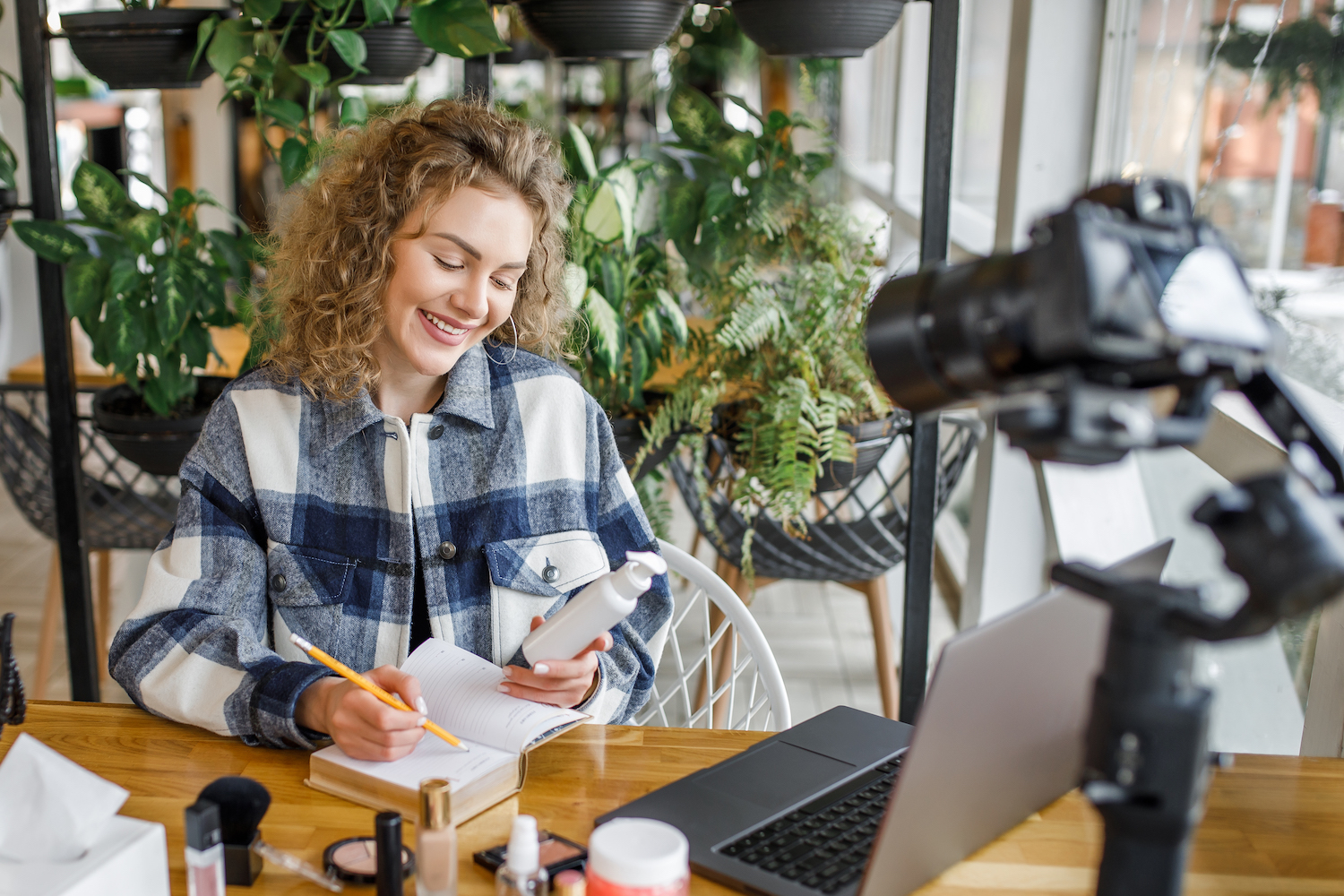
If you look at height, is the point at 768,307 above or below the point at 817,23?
below

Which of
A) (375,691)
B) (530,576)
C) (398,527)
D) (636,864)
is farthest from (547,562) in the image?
(636,864)

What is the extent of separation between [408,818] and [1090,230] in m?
0.73

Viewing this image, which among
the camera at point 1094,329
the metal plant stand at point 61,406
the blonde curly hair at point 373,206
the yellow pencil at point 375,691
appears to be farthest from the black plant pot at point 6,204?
the camera at point 1094,329

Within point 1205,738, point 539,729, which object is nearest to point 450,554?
Answer: point 539,729

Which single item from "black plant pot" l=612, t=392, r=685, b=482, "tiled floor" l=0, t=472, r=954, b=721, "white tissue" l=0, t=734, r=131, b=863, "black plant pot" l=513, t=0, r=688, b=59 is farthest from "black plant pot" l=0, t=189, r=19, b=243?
"white tissue" l=0, t=734, r=131, b=863

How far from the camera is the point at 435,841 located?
0.82 m

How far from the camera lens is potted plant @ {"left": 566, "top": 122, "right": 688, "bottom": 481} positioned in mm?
1943

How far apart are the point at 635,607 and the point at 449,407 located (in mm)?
334

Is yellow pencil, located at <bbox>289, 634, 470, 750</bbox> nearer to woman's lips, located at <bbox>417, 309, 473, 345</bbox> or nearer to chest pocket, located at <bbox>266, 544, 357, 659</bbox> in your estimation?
chest pocket, located at <bbox>266, 544, 357, 659</bbox>

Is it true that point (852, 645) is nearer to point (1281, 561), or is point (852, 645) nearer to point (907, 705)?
point (907, 705)

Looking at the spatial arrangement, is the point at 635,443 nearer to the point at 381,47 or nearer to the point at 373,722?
the point at 381,47

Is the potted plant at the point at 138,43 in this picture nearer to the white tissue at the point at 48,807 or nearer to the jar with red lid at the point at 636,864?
the white tissue at the point at 48,807

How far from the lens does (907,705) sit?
1.88 metres

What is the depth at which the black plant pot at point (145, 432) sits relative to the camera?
2.10 m
